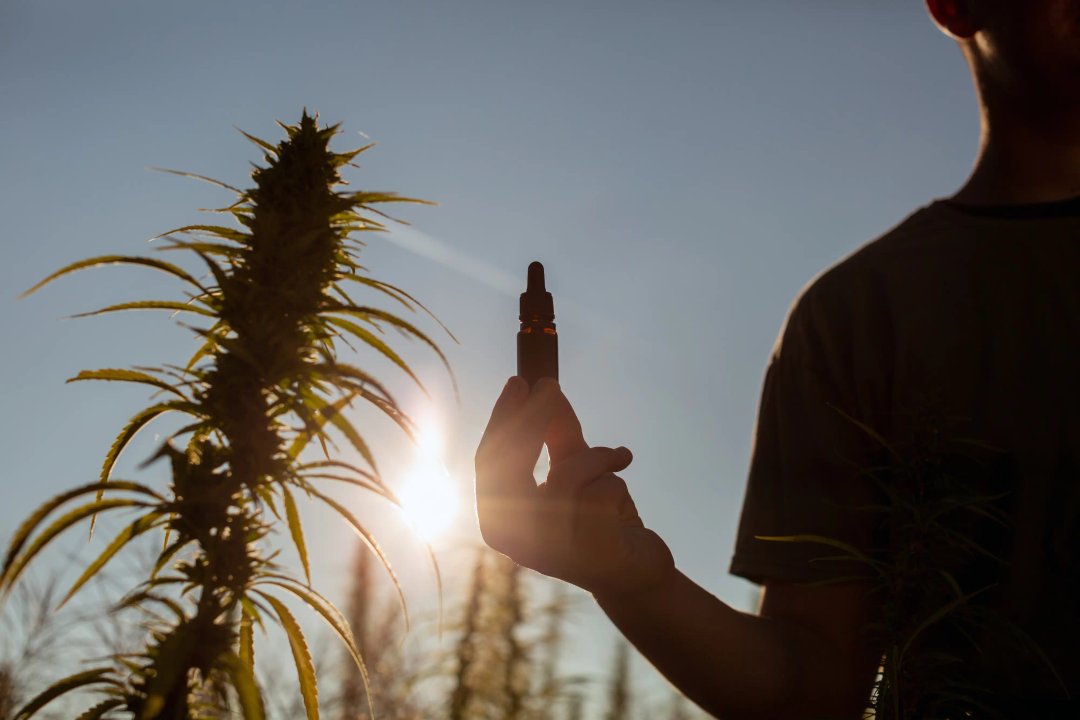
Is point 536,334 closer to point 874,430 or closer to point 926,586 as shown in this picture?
point 926,586

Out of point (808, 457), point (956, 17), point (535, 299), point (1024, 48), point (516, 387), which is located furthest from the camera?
point (956, 17)

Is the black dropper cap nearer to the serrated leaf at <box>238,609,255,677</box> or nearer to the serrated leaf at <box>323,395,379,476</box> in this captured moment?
the serrated leaf at <box>323,395,379,476</box>

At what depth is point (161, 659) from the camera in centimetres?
74

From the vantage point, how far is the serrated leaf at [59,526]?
0.78m

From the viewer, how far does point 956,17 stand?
9.64 feet

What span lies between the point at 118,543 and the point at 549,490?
2.84 feet

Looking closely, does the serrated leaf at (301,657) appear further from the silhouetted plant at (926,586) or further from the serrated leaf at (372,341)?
the silhouetted plant at (926,586)

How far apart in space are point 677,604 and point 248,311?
1.63 m

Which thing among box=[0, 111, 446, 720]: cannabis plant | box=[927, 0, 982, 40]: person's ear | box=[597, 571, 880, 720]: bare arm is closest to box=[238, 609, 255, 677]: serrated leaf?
box=[0, 111, 446, 720]: cannabis plant

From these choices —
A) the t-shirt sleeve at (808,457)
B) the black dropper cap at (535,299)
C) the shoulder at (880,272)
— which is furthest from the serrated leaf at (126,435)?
the shoulder at (880,272)

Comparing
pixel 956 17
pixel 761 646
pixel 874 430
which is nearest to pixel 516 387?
pixel 874 430

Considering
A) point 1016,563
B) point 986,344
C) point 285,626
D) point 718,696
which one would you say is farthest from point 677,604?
point 285,626

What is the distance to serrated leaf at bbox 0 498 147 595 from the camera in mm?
775

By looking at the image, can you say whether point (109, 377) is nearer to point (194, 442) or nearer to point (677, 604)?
point (194, 442)
